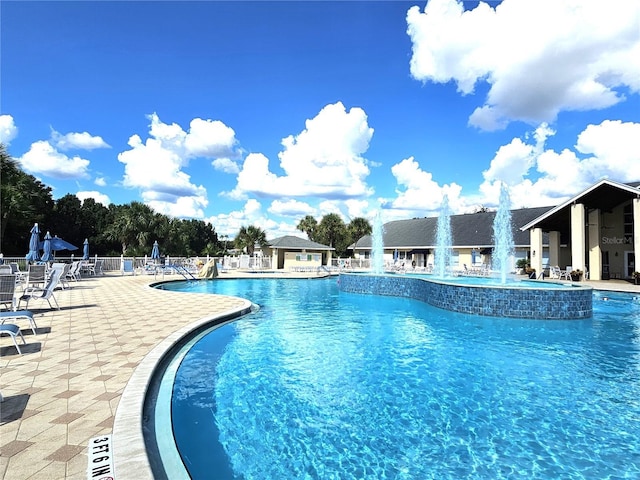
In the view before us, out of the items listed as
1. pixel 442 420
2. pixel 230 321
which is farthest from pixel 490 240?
pixel 442 420


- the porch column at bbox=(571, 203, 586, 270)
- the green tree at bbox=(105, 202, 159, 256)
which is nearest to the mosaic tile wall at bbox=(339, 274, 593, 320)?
the porch column at bbox=(571, 203, 586, 270)

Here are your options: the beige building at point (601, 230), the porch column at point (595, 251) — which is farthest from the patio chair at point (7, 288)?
the porch column at point (595, 251)

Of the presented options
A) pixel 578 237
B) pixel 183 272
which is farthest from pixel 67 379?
pixel 578 237

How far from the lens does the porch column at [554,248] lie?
27.3 meters

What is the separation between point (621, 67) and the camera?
12.8m

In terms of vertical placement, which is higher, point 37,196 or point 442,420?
point 37,196

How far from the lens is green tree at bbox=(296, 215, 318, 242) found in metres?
57.2

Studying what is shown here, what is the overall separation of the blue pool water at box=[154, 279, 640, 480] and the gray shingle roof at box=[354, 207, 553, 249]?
25.4m

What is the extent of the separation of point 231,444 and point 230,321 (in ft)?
20.3

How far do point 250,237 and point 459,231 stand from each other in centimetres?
2285

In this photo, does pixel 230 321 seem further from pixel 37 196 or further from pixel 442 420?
pixel 37 196

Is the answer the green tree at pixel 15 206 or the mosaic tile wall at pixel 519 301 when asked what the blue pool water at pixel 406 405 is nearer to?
the mosaic tile wall at pixel 519 301

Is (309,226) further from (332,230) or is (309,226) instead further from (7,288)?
(7,288)

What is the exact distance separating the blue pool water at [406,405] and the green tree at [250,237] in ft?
103
